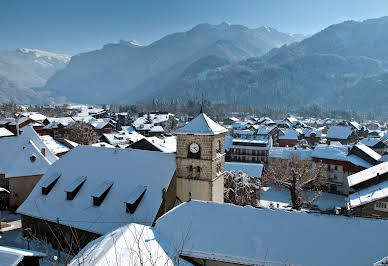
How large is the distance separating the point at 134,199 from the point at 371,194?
88.5 ft

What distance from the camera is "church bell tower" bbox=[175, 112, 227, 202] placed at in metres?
24.5

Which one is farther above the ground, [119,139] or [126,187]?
[126,187]

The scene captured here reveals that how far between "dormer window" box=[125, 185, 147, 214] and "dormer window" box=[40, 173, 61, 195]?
28.3 ft

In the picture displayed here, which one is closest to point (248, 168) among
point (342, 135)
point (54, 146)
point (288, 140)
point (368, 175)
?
Result: point (368, 175)

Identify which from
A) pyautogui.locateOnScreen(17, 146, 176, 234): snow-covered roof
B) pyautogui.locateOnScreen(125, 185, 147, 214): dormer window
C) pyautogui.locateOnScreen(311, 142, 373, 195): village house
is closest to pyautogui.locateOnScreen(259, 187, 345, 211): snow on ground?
pyautogui.locateOnScreen(311, 142, 373, 195): village house

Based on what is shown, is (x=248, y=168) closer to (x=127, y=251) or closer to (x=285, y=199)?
(x=285, y=199)

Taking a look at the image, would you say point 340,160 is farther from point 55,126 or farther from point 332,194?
point 55,126

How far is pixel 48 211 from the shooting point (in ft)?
83.7

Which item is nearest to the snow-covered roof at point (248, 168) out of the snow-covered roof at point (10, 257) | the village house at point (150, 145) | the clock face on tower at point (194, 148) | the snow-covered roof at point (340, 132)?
the village house at point (150, 145)

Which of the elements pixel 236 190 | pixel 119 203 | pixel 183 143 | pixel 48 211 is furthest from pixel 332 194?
pixel 48 211

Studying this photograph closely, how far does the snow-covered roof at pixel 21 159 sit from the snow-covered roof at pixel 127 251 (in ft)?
80.4

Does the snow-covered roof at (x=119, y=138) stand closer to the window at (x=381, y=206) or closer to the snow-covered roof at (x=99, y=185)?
the snow-covered roof at (x=99, y=185)

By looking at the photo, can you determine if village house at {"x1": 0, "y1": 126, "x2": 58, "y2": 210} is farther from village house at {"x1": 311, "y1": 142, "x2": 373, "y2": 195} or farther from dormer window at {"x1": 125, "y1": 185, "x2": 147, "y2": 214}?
village house at {"x1": 311, "y1": 142, "x2": 373, "y2": 195}

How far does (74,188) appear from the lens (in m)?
25.3
